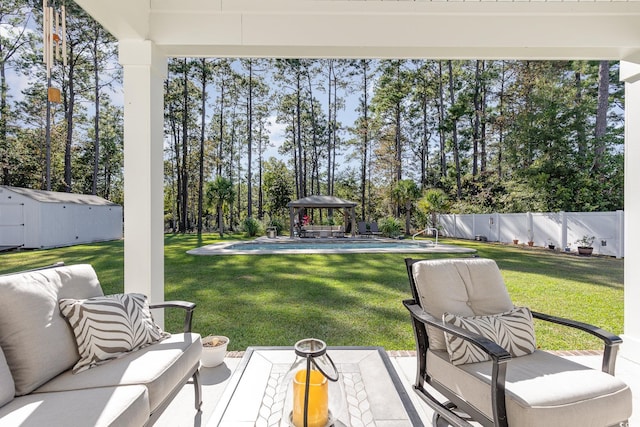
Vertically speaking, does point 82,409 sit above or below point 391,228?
below

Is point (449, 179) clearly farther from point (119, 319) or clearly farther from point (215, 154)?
point (119, 319)

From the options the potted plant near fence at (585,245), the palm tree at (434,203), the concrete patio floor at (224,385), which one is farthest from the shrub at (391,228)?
the concrete patio floor at (224,385)

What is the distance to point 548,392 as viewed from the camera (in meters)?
1.52

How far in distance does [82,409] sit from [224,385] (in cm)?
122

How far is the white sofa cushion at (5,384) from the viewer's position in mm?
1411

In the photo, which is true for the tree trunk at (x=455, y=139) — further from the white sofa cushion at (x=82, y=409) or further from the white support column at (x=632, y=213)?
the white sofa cushion at (x=82, y=409)

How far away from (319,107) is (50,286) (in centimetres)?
2070

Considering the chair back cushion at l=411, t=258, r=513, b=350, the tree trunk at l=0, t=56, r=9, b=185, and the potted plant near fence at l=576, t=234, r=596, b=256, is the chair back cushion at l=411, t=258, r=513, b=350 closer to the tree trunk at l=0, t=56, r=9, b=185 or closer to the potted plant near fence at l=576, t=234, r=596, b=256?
the potted plant near fence at l=576, t=234, r=596, b=256

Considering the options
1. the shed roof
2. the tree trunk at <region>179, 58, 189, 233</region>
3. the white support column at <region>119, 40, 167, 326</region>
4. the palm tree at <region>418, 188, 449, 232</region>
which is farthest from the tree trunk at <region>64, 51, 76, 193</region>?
the palm tree at <region>418, 188, 449, 232</region>

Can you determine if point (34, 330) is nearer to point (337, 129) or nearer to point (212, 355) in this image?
point (212, 355)

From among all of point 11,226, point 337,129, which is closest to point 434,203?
point 337,129

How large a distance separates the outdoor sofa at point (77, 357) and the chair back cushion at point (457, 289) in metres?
1.60

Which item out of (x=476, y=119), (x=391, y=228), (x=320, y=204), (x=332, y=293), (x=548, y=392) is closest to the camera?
(x=548, y=392)

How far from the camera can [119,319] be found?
190 centimetres
